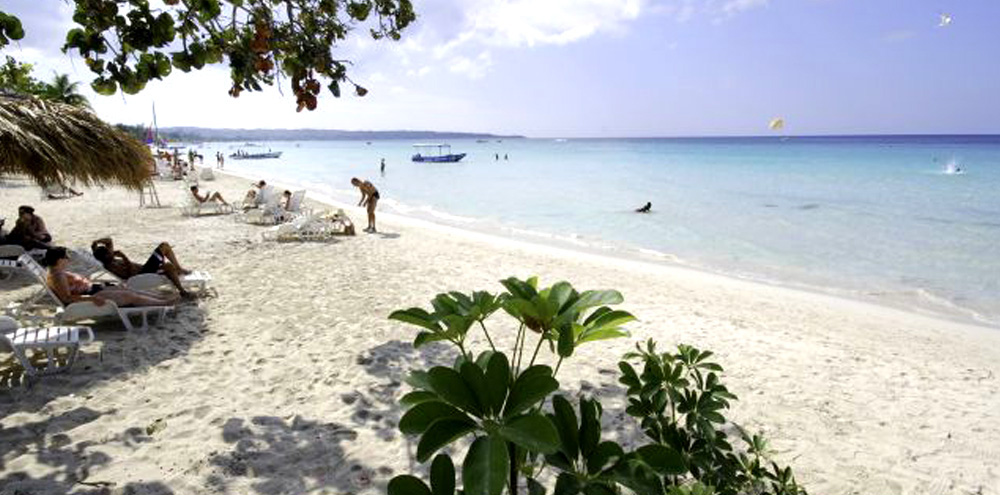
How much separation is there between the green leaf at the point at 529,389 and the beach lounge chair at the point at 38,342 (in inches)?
193

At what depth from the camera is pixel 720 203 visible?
24.0 m

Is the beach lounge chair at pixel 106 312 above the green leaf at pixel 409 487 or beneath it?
beneath

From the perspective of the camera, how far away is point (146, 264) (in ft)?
22.4

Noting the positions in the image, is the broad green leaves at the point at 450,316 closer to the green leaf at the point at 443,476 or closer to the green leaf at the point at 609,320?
the green leaf at the point at 609,320

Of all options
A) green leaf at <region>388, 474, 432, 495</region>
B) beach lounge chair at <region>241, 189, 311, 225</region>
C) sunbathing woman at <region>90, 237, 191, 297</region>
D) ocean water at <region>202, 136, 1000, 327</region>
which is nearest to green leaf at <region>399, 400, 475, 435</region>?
green leaf at <region>388, 474, 432, 495</region>

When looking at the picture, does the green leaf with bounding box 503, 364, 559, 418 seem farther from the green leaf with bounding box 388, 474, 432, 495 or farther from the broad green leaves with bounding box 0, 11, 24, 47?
the broad green leaves with bounding box 0, 11, 24, 47

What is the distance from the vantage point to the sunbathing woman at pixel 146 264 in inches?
256

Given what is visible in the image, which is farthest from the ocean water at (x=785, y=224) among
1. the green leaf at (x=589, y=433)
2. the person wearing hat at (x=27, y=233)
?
the person wearing hat at (x=27, y=233)

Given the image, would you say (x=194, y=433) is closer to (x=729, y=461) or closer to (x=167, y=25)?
(x=167, y=25)

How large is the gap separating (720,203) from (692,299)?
17331mm

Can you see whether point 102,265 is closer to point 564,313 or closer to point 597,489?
point 564,313

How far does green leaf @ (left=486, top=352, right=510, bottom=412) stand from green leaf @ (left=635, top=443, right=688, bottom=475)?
1.23 ft

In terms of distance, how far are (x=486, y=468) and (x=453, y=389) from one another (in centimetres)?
17

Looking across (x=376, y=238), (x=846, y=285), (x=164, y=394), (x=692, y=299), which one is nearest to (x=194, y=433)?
(x=164, y=394)
